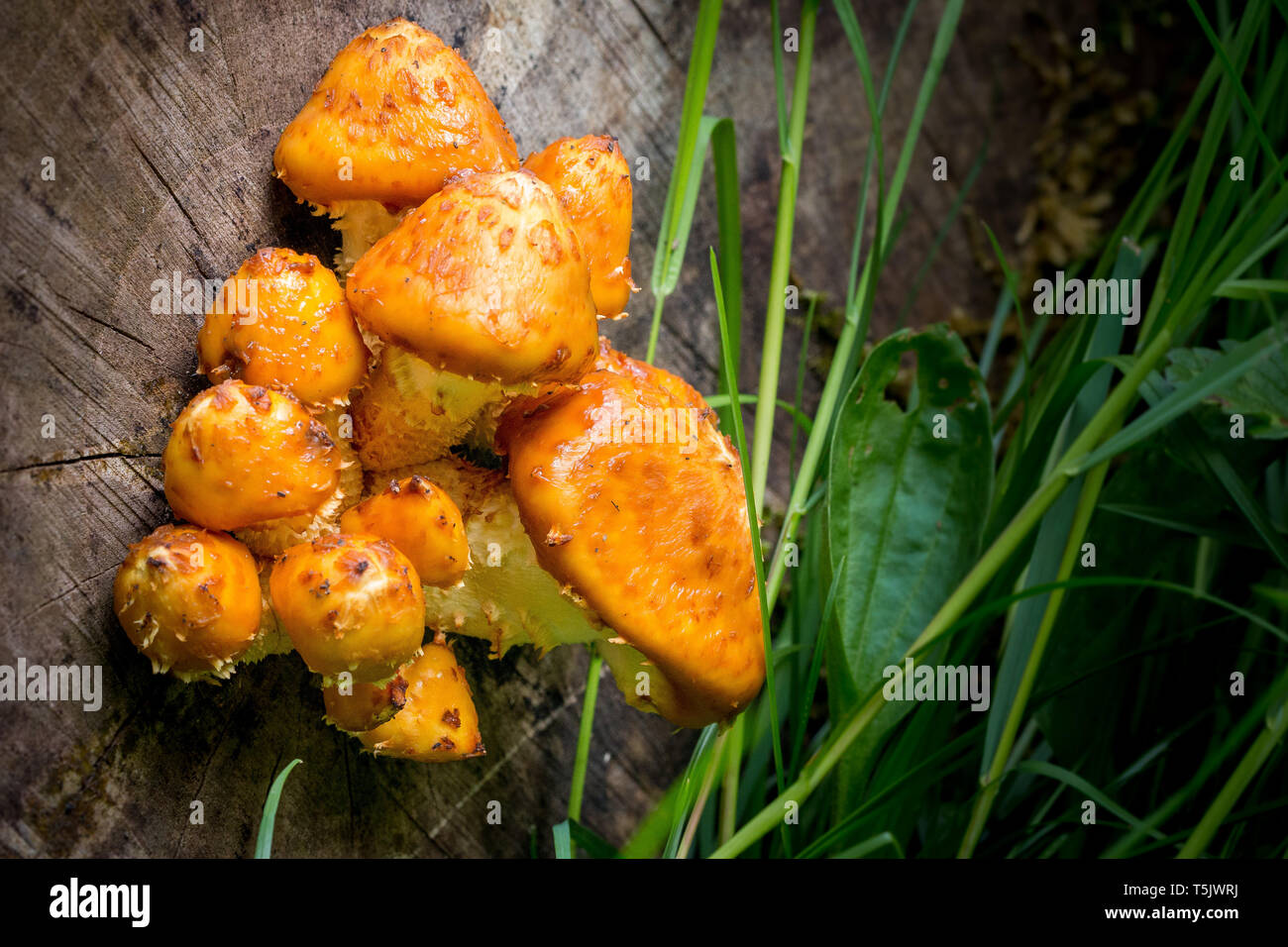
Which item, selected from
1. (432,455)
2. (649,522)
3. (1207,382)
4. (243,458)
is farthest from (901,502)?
(243,458)

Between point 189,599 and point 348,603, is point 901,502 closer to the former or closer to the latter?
point 348,603

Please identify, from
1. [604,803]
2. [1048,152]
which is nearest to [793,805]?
[604,803]

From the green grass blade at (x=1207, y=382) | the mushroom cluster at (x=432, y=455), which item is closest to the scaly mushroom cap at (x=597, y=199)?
the mushroom cluster at (x=432, y=455)

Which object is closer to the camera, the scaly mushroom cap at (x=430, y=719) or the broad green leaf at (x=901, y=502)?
the scaly mushroom cap at (x=430, y=719)

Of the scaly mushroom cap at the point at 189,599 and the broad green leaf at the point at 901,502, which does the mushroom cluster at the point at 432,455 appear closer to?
the scaly mushroom cap at the point at 189,599

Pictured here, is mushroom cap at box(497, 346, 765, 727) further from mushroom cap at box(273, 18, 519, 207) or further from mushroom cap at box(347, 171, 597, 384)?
mushroom cap at box(273, 18, 519, 207)

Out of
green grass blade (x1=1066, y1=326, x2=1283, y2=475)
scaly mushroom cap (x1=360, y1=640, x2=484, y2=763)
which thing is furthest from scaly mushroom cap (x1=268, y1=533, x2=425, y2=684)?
green grass blade (x1=1066, y1=326, x2=1283, y2=475)
